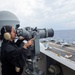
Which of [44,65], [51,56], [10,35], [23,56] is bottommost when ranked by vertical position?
[44,65]

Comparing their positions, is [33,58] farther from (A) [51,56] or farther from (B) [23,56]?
Result: (B) [23,56]

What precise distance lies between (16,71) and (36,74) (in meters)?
0.97

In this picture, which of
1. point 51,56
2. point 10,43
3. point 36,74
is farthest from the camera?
point 51,56

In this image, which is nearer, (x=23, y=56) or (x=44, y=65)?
(x=23, y=56)

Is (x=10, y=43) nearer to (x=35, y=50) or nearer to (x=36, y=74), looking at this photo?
(x=35, y=50)

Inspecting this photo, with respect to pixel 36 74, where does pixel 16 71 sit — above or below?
above

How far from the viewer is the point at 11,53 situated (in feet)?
9.02

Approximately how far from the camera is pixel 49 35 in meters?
3.86

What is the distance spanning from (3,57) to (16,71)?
0.26 m

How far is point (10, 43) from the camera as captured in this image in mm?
2879

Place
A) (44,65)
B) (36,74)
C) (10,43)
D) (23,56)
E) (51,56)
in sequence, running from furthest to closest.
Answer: (44,65)
(51,56)
(36,74)
(10,43)
(23,56)

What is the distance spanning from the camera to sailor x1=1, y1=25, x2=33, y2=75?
2701 millimetres

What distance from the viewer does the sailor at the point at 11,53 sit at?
2.70 metres

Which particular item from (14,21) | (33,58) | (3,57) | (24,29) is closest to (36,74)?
(33,58)
